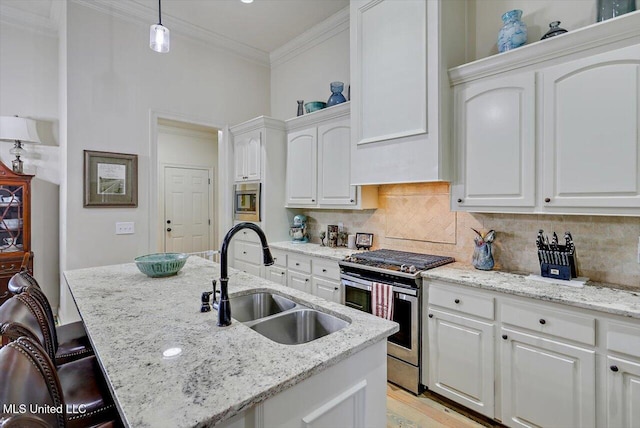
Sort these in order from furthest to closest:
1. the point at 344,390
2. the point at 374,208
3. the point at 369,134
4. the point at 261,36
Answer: the point at 261,36, the point at 374,208, the point at 369,134, the point at 344,390

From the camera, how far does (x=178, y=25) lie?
12.1ft

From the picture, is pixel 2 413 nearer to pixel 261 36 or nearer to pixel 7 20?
pixel 261 36

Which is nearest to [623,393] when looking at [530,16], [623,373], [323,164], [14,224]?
[623,373]

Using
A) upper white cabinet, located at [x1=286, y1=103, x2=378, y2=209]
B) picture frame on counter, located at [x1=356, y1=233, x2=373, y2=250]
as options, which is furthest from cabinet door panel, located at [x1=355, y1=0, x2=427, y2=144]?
picture frame on counter, located at [x1=356, y1=233, x2=373, y2=250]

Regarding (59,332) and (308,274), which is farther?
(308,274)

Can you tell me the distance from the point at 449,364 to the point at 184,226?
504 cm

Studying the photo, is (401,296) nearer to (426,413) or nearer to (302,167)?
(426,413)

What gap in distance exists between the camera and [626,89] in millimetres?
1656

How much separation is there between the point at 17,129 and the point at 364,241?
3.73 meters

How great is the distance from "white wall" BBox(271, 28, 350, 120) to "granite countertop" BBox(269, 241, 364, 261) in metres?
1.73

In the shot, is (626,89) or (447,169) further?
(447,169)

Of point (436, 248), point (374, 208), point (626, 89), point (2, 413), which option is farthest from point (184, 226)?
point (626, 89)

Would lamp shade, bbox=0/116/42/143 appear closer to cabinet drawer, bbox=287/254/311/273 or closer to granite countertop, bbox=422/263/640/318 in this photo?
cabinet drawer, bbox=287/254/311/273

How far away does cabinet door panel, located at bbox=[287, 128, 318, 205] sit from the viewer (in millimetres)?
3525
